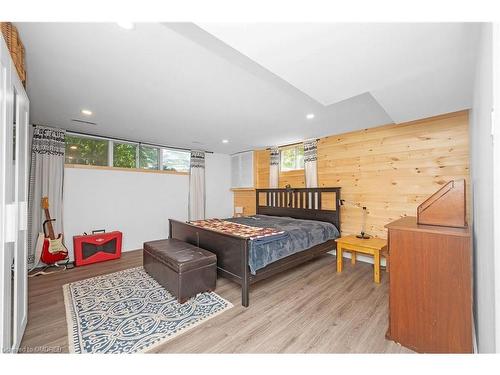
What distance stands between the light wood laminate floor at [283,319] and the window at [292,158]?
253cm

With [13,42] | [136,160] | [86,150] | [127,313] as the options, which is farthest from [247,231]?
[86,150]

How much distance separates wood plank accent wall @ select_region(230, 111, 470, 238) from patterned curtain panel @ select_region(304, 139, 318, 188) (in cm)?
10

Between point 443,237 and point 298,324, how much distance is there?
1.39 meters

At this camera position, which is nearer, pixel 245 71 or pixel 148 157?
pixel 245 71

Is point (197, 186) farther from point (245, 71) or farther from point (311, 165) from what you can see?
point (245, 71)

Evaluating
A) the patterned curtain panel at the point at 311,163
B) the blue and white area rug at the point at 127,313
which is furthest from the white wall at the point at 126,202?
the patterned curtain panel at the point at 311,163

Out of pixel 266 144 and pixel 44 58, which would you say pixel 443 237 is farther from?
pixel 266 144

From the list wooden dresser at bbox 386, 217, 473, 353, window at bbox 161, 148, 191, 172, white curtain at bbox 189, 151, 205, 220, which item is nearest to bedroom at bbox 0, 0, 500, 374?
wooden dresser at bbox 386, 217, 473, 353

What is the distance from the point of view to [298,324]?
195cm

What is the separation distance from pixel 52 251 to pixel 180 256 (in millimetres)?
2451

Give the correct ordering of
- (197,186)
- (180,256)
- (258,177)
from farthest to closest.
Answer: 1. (258,177)
2. (197,186)
3. (180,256)

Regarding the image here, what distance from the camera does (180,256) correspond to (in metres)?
2.43

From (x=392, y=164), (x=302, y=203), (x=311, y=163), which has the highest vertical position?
(x=311, y=163)
